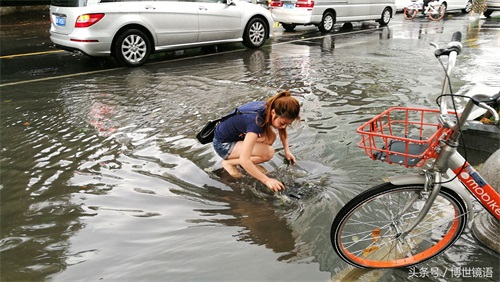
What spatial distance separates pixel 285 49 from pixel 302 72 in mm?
2827

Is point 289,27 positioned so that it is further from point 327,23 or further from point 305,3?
point 305,3

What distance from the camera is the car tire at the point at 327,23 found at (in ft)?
45.8

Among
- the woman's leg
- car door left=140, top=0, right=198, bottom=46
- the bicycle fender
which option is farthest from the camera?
car door left=140, top=0, right=198, bottom=46

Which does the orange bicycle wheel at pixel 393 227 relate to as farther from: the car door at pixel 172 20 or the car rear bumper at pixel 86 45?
the car door at pixel 172 20

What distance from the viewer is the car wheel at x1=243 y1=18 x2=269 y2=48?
10680mm

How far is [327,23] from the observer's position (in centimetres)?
1405

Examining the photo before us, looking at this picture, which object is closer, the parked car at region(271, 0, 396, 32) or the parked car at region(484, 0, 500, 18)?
the parked car at region(271, 0, 396, 32)

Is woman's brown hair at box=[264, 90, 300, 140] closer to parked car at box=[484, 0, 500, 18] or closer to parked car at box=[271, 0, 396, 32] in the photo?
parked car at box=[271, 0, 396, 32]

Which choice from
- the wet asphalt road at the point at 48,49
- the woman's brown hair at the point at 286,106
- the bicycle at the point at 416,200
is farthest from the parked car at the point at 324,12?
the bicycle at the point at 416,200

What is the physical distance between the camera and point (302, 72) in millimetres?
8352

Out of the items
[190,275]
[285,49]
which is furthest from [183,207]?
[285,49]

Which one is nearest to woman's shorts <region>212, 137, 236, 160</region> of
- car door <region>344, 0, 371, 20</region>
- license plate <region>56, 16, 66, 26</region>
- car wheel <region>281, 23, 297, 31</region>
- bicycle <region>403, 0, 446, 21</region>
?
license plate <region>56, 16, 66, 26</region>

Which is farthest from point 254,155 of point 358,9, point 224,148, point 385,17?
point 385,17

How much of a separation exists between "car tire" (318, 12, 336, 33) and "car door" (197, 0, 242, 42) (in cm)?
449
